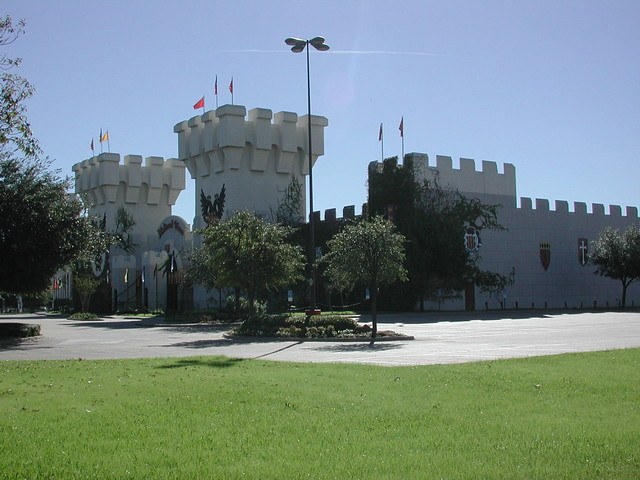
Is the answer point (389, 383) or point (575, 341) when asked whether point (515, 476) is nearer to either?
point (389, 383)

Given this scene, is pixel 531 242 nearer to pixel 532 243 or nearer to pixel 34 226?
pixel 532 243

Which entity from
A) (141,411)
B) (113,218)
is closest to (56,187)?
(141,411)

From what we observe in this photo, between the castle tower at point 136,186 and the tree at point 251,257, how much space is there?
33.0 metres

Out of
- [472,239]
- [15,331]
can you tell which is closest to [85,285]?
[472,239]

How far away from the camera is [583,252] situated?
192 feet

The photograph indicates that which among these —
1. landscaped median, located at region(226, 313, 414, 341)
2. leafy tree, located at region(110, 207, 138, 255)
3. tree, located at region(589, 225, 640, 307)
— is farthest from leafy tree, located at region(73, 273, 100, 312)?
tree, located at region(589, 225, 640, 307)

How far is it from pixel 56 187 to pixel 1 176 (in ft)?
6.42

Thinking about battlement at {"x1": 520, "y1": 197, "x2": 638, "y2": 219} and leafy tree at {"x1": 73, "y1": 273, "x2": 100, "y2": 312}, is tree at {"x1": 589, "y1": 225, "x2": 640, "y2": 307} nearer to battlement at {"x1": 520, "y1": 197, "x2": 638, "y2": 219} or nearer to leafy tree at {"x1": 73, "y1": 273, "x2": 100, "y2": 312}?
battlement at {"x1": 520, "y1": 197, "x2": 638, "y2": 219}

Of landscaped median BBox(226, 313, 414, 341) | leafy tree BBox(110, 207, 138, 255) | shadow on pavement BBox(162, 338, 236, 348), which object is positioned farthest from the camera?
leafy tree BBox(110, 207, 138, 255)

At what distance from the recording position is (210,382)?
39.8 feet

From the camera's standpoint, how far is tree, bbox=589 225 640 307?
175 feet

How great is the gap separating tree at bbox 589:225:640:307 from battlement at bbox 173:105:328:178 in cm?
2096

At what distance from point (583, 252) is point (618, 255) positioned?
4.88 m

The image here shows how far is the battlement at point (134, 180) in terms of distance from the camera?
64062mm
